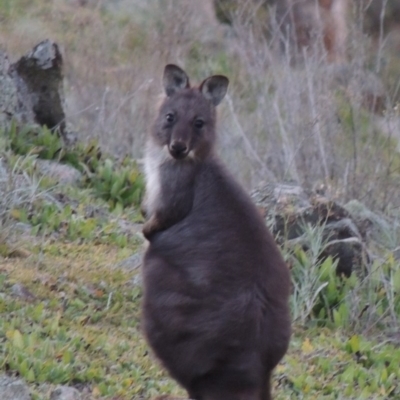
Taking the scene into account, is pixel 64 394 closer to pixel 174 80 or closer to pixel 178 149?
pixel 178 149

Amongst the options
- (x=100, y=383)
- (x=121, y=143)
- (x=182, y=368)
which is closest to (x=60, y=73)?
(x=121, y=143)

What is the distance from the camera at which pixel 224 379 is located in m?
5.09

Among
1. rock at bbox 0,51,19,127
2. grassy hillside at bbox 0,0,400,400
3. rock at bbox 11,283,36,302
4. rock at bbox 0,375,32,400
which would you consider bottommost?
grassy hillside at bbox 0,0,400,400

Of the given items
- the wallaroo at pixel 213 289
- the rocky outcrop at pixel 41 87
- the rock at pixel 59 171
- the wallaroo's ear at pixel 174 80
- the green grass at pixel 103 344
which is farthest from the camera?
the rocky outcrop at pixel 41 87

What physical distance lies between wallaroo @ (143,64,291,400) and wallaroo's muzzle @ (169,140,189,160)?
104mm

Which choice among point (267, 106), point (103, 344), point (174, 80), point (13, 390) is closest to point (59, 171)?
point (267, 106)

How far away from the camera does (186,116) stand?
6227mm

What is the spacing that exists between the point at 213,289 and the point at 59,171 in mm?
4540

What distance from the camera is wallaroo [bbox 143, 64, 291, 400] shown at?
16.7 ft

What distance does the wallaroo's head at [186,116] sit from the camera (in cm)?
605

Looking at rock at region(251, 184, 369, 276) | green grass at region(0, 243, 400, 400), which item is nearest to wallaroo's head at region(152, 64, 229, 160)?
green grass at region(0, 243, 400, 400)

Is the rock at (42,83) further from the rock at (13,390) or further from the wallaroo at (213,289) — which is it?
the rock at (13,390)

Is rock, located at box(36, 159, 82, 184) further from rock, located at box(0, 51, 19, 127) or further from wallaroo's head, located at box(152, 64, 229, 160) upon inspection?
wallaroo's head, located at box(152, 64, 229, 160)

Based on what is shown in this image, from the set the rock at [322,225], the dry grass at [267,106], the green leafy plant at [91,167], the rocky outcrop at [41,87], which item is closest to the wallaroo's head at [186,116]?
the rock at [322,225]
